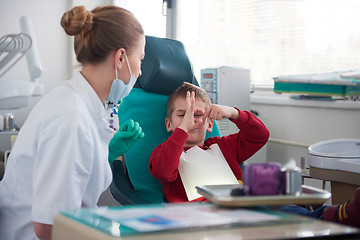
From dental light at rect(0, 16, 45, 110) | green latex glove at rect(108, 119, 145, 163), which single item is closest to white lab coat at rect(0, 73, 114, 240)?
green latex glove at rect(108, 119, 145, 163)

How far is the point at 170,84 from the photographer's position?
2.16m

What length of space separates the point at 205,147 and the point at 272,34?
1452 mm

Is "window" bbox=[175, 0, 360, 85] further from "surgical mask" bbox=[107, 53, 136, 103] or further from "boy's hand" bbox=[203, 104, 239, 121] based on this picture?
"surgical mask" bbox=[107, 53, 136, 103]

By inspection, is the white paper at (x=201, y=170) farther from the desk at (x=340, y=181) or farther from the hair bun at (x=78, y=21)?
the hair bun at (x=78, y=21)

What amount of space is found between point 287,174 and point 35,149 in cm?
78

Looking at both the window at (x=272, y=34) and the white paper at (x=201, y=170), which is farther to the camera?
the window at (x=272, y=34)

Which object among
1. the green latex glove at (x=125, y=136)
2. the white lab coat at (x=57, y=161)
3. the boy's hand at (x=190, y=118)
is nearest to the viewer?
the white lab coat at (x=57, y=161)

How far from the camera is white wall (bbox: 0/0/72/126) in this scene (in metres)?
3.69

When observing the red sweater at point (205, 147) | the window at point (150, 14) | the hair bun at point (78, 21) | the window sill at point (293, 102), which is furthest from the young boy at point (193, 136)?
the window at point (150, 14)

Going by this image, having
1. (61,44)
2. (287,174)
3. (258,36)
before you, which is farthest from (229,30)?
(287,174)

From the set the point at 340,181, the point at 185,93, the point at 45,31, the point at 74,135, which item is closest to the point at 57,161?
the point at 74,135

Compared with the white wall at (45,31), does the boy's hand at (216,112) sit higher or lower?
lower

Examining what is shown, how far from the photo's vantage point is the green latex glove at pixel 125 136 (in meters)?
1.77

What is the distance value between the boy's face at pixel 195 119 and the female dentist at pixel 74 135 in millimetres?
468
